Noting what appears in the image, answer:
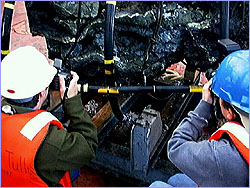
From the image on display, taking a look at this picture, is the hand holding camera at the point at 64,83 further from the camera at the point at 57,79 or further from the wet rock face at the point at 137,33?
the wet rock face at the point at 137,33

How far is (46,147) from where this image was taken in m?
1.36

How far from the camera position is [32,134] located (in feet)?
4.44

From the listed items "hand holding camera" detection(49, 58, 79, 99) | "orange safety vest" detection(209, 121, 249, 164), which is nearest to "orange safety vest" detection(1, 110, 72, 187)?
"hand holding camera" detection(49, 58, 79, 99)

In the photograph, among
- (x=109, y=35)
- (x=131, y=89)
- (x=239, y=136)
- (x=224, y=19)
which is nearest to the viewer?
(x=239, y=136)

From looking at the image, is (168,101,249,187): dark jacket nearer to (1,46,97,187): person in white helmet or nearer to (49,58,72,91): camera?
→ (1,46,97,187): person in white helmet

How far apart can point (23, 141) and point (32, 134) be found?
0.16 ft

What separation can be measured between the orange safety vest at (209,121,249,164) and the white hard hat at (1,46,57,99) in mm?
869

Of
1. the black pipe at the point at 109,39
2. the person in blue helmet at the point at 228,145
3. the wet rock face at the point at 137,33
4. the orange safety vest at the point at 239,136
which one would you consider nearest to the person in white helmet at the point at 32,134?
the black pipe at the point at 109,39

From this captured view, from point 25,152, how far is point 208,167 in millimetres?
791

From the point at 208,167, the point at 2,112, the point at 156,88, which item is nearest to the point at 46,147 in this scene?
the point at 2,112

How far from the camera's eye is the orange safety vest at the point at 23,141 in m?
1.34

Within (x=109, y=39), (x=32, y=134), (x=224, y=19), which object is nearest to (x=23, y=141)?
(x=32, y=134)

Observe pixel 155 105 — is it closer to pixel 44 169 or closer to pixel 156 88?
pixel 156 88

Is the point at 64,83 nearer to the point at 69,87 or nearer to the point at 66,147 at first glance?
the point at 69,87
